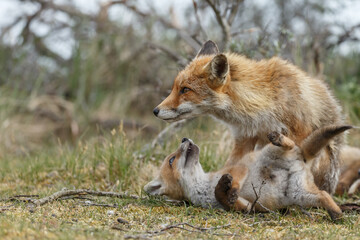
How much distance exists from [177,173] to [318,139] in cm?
162

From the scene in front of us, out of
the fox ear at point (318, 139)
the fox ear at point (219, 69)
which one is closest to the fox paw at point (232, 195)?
the fox ear at point (318, 139)

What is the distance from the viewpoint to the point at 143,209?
4.67 m

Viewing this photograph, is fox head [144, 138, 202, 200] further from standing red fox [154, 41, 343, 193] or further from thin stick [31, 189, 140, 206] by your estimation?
standing red fox [154, 41, 343, 193]

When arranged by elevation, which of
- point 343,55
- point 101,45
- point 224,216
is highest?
point 343,55

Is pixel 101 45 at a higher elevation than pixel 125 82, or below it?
higher

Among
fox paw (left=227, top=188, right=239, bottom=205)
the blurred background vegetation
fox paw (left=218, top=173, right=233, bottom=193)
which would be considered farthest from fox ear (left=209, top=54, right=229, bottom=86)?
the blurred background vegetation

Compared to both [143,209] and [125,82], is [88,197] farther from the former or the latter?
[125,82]

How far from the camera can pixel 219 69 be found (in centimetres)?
474

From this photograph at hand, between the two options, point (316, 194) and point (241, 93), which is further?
point (241, 93)

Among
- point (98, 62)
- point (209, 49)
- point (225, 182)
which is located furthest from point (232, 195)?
point (98, 62)

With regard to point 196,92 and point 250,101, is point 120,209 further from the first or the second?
point 250,101

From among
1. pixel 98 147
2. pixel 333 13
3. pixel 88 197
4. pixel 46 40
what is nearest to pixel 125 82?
pixel 46 40

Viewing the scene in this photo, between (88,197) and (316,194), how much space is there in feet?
8.58

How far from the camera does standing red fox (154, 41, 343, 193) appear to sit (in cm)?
Result: 478
